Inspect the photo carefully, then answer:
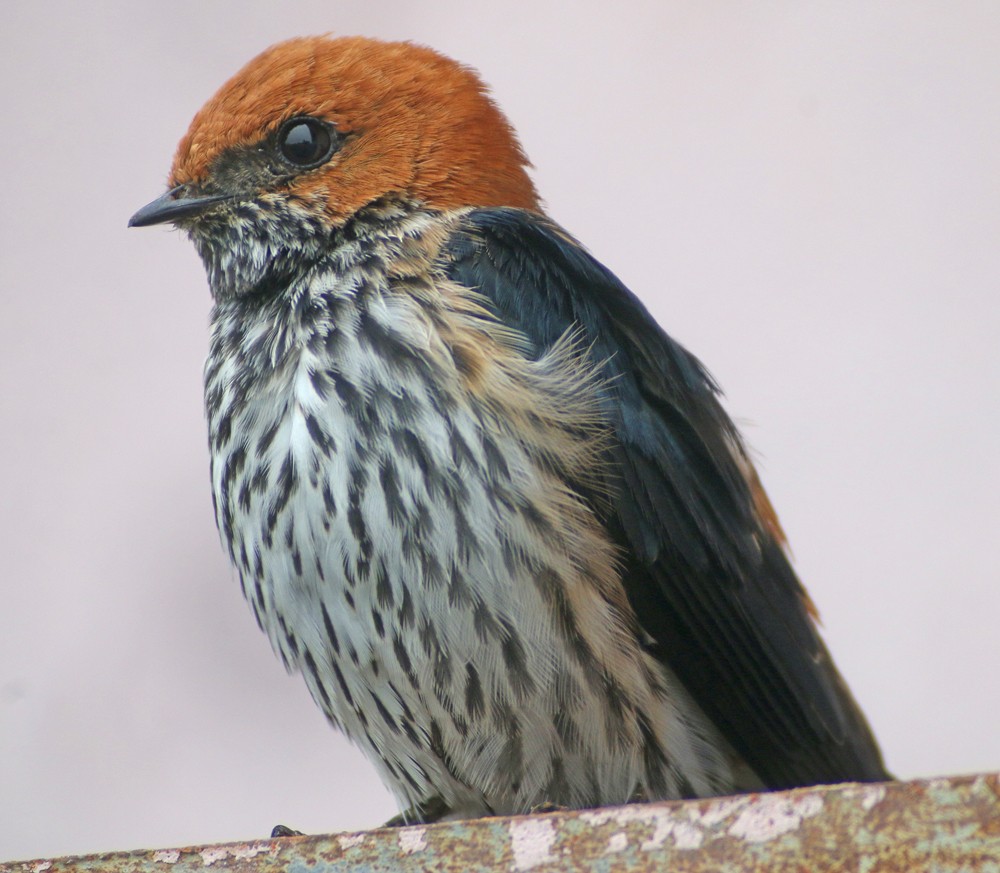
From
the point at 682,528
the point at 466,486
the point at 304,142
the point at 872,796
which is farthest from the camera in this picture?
the point at 304,142

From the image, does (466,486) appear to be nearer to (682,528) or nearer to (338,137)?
(682,528)

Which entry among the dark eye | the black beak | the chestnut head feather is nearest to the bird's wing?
the chestnut head feather

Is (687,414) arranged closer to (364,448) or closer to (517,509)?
(517,509)

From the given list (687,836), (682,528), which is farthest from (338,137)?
(687,836)

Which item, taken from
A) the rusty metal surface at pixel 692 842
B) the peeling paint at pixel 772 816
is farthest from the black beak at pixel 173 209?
the peeling paint at pixel 772 816

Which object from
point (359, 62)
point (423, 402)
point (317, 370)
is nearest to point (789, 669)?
point (423, 402)

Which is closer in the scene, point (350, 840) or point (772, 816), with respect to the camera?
point (772, 816)
